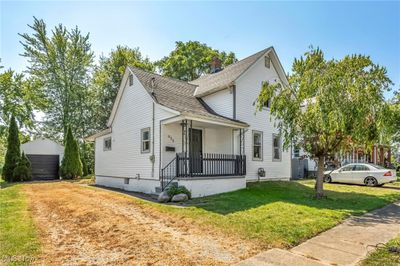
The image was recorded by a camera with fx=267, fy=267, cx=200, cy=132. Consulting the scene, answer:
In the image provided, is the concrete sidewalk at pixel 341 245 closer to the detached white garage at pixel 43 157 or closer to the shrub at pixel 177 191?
the shrub at pixel 177 191

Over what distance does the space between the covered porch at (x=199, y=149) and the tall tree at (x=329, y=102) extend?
2814 mm

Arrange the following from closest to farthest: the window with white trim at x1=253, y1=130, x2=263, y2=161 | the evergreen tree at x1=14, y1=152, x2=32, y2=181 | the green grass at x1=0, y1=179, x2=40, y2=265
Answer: the green grass at x1=0, y1=179, x2=40, y2=265
the window with white trim at x1=253, y1=130, x2=263, y2=161
the evergreen tree at x1=14, y1=152, x2=32, y2=181

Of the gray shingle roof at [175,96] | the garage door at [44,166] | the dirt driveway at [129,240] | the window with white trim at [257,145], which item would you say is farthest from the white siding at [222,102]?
the garage door at [44,166]

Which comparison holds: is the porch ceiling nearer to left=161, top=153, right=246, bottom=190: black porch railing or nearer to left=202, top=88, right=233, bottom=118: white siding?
left=202, top=88, right=233, bottom=118: white siding

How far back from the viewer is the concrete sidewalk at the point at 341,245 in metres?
4.47

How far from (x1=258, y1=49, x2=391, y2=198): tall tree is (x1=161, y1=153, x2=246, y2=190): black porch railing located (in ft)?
9.46

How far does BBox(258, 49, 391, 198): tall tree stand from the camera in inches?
372

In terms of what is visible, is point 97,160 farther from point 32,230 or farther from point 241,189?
point 32,230

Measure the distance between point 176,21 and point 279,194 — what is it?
932 centimetres

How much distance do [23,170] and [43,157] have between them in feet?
9.72

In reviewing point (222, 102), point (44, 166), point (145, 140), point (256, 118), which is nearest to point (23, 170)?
point (44, 166)

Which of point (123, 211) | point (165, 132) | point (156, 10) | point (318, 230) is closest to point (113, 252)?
point (123, 211)

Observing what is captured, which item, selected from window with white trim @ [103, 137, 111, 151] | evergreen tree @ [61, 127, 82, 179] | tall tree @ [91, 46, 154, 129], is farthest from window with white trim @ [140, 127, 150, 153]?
tall tree @ [91, 46, 154, 129]

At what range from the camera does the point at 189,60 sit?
109 feet
